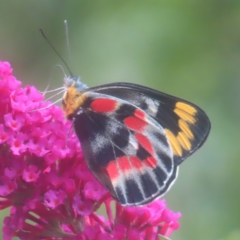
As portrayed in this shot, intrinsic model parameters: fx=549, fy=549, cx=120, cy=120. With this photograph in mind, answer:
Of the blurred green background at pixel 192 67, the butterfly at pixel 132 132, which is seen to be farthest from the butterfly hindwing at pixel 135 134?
the blurred green background at pixel 192 67

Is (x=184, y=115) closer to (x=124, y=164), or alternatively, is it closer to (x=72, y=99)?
(x=124, y=164)

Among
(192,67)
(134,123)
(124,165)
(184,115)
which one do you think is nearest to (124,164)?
(124,165)

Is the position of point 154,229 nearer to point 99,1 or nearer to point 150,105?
point 150,105

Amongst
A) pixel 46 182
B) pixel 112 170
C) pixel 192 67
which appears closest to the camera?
A: pixel 46 182

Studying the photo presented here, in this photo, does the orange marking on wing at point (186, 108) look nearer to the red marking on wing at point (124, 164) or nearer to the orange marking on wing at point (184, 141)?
the orange marking on wing at point (184, 141)

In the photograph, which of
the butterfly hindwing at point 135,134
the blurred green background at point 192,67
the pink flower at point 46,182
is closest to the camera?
the pink flower at point 46,182

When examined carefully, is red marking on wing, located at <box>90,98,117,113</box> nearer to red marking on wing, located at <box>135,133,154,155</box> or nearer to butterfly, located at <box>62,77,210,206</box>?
butterfly, located at <box>62,77,210,206</box>

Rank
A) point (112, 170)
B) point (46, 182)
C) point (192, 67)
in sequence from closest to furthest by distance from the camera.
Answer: point (46, 182) → point (112, 170) → point (192, 67)

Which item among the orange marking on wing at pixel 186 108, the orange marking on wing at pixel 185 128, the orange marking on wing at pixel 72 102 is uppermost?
the orange marking on wing at pixel 186 108
